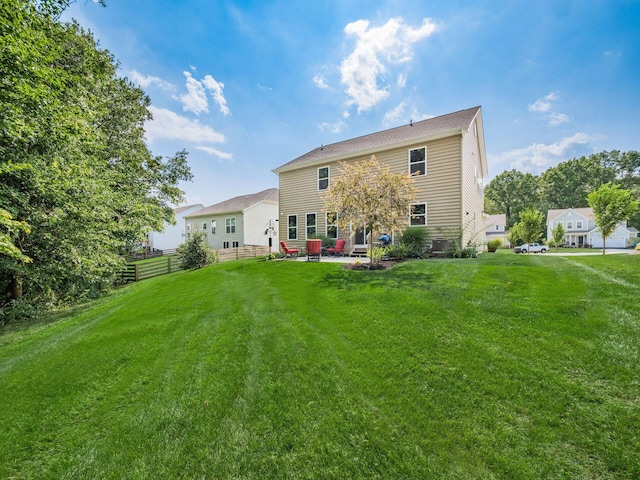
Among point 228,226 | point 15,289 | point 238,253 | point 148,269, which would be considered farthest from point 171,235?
point 15,289

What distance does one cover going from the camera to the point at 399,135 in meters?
13.5

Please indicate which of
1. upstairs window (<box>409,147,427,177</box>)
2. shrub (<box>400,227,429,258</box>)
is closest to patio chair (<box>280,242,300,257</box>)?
shrub (<box>400,227,429,258</box>)

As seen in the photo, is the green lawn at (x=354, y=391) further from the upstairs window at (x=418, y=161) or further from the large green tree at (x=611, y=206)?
the large green tree at (x=611, y=206)

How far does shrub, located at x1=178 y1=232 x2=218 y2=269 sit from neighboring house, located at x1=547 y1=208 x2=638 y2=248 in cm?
4705

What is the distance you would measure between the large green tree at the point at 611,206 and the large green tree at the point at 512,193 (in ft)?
118

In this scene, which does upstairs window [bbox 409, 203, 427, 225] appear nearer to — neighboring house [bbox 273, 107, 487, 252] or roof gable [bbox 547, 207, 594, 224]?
neighboring house [bbox 273, 107, 487, 252]

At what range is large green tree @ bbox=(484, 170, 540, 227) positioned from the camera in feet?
153

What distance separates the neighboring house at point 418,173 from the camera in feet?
36.6

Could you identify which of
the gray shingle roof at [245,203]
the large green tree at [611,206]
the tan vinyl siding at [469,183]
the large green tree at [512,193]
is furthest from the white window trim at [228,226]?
the large green tree at [512,193]

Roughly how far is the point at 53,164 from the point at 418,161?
13556 millimetres

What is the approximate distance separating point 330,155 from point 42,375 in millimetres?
13983

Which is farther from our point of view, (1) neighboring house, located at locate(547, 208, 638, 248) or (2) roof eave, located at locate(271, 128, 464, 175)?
(1) neighboring house, located at locate(547, 208, 638, 248)

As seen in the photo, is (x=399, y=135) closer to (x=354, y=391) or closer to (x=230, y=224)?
(x=354, y=391)

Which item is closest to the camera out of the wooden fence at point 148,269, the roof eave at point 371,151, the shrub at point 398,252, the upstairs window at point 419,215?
the shrub at point 398,252
